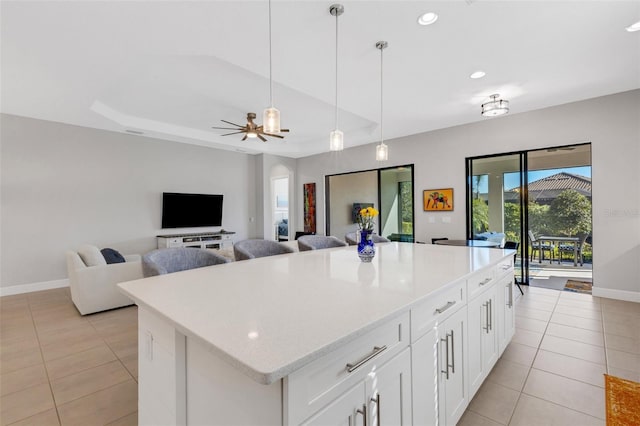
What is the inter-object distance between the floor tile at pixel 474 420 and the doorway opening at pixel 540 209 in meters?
3.69

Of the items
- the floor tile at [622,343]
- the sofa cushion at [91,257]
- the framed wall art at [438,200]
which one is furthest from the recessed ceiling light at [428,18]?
the sofa cushion at [91,257]

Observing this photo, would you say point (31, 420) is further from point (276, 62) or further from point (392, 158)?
point (392, 158)

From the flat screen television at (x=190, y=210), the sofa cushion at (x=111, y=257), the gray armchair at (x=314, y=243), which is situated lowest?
the sofa cushion at (x=111, y=257)

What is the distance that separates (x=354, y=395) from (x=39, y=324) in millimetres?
4103

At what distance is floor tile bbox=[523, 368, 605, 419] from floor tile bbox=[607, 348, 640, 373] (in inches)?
20.1

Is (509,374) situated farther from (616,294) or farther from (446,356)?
(616,294)

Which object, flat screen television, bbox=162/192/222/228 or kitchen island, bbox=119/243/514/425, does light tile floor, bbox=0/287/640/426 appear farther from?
flat screen television, bbox=162/192/222/228

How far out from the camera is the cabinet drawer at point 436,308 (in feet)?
4.03

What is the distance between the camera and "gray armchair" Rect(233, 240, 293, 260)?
95.7 inches

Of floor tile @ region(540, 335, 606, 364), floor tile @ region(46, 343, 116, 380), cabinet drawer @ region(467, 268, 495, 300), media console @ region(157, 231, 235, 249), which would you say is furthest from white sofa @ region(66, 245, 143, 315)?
floor tile @ region(540, 335, 606, 364)

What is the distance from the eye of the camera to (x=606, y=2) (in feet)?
7.24

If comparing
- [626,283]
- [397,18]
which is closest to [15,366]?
[397,18]

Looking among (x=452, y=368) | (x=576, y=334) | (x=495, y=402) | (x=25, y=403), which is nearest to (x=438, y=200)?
(x=576, y=334)

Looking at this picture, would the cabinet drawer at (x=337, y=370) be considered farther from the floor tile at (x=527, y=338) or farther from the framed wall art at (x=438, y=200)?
the framed wall art at (x=438, y=200)
